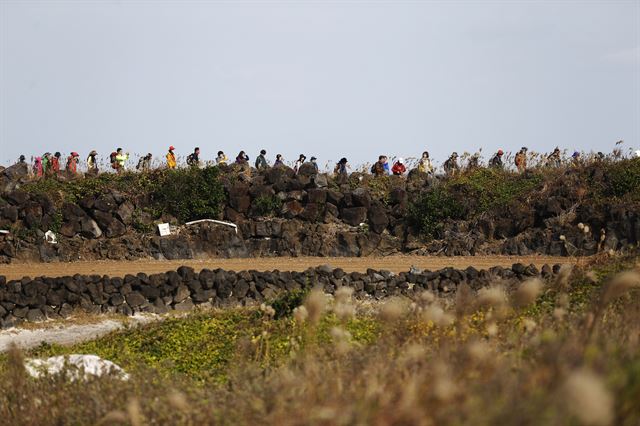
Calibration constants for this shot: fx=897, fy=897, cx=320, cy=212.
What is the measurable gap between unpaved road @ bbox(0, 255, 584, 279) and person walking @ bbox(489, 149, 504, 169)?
7406 mm

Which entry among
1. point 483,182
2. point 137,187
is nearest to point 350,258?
point 483,182

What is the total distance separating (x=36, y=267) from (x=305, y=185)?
1016 cm

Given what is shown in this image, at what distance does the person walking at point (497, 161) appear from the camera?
3559cm

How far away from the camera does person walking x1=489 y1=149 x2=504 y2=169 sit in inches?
1401

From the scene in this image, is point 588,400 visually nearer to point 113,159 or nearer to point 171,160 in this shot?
point 171,160

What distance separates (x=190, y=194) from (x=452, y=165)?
10.5 meters

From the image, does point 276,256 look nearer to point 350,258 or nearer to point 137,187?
point 350,258

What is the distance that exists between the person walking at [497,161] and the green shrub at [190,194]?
1095 centimetres

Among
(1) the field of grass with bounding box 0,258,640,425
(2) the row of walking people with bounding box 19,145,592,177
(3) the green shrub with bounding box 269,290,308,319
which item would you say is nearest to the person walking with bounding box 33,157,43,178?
(2) the row of walking people with bounding box 19,145,592,177

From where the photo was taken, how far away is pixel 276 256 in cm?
3077

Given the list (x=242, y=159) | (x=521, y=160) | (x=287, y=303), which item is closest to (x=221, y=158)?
(x=242, y=159)

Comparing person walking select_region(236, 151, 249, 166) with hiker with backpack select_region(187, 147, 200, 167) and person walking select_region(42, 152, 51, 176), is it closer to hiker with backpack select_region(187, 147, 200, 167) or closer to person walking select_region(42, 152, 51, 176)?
hiker with backpack select_region(187, 147, 200, 167)

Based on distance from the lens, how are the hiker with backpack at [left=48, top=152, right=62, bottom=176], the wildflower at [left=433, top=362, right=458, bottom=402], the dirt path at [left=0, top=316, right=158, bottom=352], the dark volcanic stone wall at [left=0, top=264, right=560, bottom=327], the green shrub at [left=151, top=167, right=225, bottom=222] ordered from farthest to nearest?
the hiker with backpack at [left=48, top=152, right=62, bottom=176] < the green shrub at [left=151, top=167, right=225, bottom=222] < the dark volcanic stone wall at [left=0, top=264, right=560, bottom=327] < the dirt path at [left=0, top=316, right=158, bottom=352] < the wildflower at [left=433, top=362, right=458, bottom=402]

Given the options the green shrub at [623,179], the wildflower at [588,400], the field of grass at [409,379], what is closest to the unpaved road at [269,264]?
the green shrub at [623,179]
